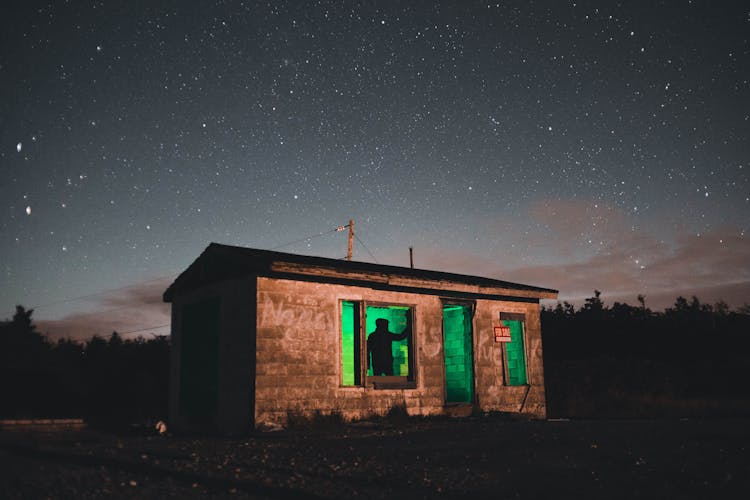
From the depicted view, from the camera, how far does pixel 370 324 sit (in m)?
18.9

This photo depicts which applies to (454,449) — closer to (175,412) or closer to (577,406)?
(175,412)

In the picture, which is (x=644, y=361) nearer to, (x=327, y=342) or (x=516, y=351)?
(x=516, y=351)

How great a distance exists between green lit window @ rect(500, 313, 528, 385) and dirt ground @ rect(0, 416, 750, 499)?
5626 millimetres

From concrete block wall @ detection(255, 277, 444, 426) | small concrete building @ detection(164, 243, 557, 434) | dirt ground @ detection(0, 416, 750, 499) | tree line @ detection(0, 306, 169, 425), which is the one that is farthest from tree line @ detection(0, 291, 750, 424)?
dirt ground @ detection(0, 416, 750, 499)

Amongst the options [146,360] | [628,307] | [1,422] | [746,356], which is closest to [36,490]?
[1,422]

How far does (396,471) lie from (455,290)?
841 cm

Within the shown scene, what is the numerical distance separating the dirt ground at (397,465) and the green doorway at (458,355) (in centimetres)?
456

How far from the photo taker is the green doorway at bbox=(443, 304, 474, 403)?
1498cm

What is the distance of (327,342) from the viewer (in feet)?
41.0

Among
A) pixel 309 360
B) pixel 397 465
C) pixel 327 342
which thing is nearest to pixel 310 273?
pixel 327 342

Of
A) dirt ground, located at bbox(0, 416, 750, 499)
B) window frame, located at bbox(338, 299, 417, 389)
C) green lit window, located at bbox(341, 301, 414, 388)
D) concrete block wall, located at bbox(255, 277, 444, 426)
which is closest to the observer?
dirt ground, located at bbox(0, 416, 750, 499)

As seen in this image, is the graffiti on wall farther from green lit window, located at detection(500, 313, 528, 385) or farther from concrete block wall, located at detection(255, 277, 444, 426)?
green lit window, located at detection(500, 313, 528, 385)

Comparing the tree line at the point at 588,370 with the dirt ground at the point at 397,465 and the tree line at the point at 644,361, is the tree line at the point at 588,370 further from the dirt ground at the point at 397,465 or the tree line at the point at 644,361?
the dirt ground at the point at 397,465

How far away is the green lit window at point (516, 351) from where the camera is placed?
16047 mm
